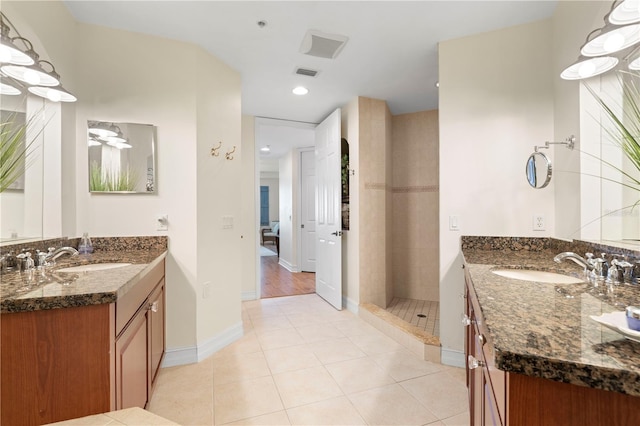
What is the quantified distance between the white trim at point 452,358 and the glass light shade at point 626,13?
2086 millimetres

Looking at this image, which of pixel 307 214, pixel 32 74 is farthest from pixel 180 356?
pixel 307 214

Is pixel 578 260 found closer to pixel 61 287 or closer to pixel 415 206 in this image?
pixel 61 287

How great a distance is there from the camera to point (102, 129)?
212 cm

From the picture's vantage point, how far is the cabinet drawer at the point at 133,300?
116 centimetres

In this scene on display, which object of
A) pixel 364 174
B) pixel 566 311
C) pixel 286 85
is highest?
pixel 286 85

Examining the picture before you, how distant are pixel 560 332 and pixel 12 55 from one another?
219cm

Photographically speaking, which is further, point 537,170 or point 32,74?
point 537,170

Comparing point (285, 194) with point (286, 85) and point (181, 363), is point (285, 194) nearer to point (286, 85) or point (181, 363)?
point (286, 85)

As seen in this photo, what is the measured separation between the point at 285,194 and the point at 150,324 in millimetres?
4753

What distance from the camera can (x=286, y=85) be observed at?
3.04m

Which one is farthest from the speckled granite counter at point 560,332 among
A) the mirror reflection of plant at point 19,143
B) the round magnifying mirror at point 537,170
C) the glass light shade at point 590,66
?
the mirror reflection of plant at point 19,143

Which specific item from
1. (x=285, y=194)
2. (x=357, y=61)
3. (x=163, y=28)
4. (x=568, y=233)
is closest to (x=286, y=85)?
(x=357, y=61)

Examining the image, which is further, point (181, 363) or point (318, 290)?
point (318, 290)

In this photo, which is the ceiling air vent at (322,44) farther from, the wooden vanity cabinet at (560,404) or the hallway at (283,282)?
the hallway at (283,282)
